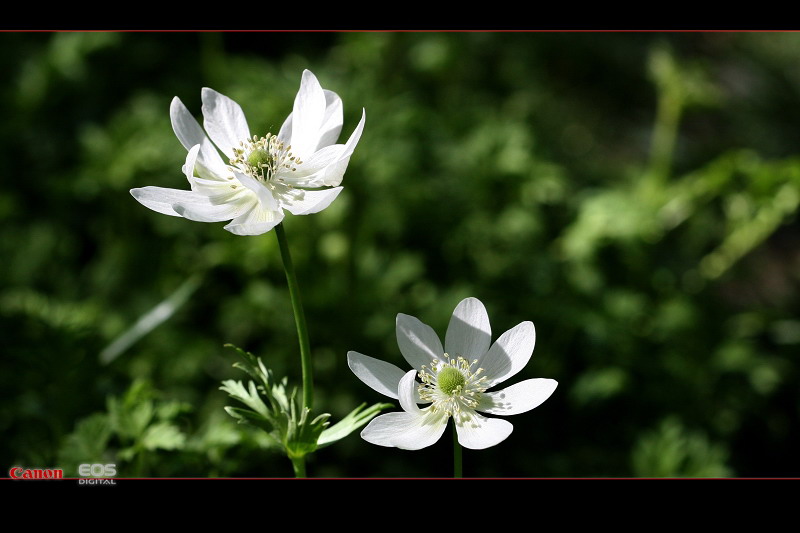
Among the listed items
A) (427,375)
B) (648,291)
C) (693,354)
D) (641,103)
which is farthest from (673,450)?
(641,103)

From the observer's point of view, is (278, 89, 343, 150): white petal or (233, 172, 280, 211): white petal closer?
(233, 172, 280, 211): white petal

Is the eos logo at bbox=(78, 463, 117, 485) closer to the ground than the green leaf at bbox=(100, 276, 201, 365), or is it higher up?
closer to the ground

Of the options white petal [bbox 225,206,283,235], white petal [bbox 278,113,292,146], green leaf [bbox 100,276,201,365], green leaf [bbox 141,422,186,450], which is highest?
green leaf [bbox 100,276,201,365]

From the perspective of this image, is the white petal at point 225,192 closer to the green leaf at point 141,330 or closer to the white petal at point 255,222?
the white petal at point 255,222

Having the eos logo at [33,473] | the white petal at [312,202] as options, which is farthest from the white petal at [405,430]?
the eos logo at [33,473]

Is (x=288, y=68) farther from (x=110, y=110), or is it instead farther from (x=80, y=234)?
(x=80, y=234)

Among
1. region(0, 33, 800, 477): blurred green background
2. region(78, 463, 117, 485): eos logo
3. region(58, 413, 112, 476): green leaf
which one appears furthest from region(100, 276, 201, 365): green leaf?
region(78, 463, 117, 485): eos logo

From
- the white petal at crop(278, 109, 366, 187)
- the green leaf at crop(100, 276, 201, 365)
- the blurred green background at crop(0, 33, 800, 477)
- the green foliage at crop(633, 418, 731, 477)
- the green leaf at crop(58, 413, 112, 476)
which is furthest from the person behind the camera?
the blurred green background at crop(0, 33, 800, 477)

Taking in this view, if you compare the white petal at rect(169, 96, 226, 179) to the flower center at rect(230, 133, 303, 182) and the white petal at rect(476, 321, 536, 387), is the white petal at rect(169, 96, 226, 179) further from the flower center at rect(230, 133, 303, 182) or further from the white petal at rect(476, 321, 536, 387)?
the white petal at rect(476, 321, 536, 387)
